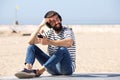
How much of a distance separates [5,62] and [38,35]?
7621mm

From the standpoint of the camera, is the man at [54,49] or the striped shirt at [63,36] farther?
the striped shirt at [63,36]

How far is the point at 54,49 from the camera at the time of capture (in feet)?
22.4

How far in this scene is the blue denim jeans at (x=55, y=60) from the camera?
6.70 metres

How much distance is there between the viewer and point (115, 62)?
1352cm

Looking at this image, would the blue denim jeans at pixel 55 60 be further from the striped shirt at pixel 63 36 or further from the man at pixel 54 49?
the striped shirt at pixel 63 36

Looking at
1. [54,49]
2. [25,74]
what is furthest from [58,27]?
[25,74]

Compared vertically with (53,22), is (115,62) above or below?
below

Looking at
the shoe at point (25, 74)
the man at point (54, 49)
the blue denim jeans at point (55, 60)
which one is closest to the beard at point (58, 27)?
the man at point (54, 49)

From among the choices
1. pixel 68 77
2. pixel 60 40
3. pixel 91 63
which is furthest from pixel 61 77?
pixel 91 63

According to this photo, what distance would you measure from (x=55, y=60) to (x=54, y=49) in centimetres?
19

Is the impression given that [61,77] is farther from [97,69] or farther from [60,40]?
[97,69]

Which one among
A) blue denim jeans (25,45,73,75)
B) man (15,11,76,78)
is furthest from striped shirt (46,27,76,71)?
blue denim jeans (25,45,73,75)

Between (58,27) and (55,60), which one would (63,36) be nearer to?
(58,27)

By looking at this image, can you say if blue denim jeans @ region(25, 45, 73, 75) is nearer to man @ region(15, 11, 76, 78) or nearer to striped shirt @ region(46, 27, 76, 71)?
man @ region(15, 11, 76, 78)
